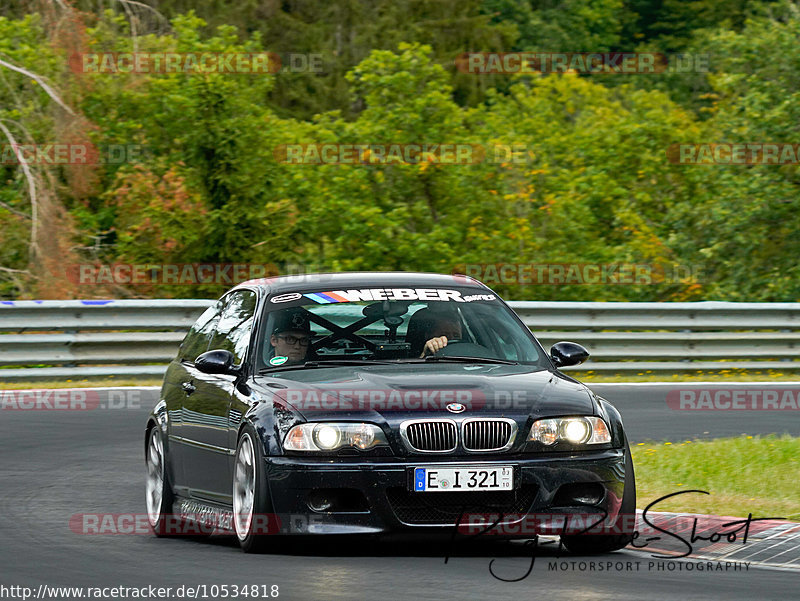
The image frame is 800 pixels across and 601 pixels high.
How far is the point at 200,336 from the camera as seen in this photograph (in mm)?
10398

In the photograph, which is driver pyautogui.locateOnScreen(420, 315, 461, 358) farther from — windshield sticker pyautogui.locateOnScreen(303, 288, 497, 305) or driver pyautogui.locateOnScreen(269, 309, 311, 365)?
driver pyautogui.locateOnScreen(269, 309, 311, 365)

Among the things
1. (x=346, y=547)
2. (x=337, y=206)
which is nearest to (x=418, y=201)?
(x=337, y=206)

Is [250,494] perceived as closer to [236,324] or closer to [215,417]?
[215,417]

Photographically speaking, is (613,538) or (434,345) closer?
(613,538)

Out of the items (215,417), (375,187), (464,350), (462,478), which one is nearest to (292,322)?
(215,417)

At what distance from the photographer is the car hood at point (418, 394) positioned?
8.14 metres

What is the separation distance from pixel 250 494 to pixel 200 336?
2.31 metres

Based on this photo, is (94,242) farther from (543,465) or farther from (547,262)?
(543,465)

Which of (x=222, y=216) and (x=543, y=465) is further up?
(x=543, y=465)

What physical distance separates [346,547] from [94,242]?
2129 cm

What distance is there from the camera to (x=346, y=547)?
339 inches

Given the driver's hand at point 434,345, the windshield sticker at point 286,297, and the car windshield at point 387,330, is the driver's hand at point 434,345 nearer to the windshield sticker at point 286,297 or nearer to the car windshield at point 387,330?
the car windshield at point 387,330

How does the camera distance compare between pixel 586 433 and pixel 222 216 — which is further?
pixel 222 216

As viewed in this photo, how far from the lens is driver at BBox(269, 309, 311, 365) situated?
9117mm
